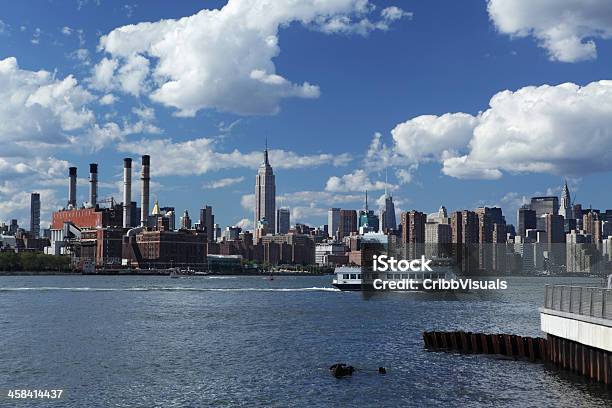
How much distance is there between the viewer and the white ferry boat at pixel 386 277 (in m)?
141

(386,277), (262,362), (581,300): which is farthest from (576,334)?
(386,277)

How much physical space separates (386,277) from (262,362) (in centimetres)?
Result: 8915

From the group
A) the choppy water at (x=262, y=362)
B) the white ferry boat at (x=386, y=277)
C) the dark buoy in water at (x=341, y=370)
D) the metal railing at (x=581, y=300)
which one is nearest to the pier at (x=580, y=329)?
the metal railing at (x=581, y=300)

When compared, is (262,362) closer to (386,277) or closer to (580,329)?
(580,329)

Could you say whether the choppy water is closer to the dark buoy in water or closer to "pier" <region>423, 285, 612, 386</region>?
the dark buoy in water

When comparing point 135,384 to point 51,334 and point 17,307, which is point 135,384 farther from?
point 17,307

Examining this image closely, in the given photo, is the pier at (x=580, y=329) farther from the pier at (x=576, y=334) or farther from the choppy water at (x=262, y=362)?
the choppy water at (x=262, y=362)

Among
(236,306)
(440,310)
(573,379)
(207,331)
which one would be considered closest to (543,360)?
(573,379)

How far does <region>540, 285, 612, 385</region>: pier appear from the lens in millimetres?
38906

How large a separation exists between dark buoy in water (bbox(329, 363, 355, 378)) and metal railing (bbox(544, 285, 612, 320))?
A: 45.3 feet

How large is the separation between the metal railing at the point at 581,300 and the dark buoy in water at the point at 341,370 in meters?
13.8

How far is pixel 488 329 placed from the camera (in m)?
83.7

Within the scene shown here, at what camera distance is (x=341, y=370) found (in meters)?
52.4

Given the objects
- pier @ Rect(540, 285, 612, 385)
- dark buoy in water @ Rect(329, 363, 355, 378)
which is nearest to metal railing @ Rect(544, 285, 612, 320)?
pier @ Rect(540, 285, 612, 385)
